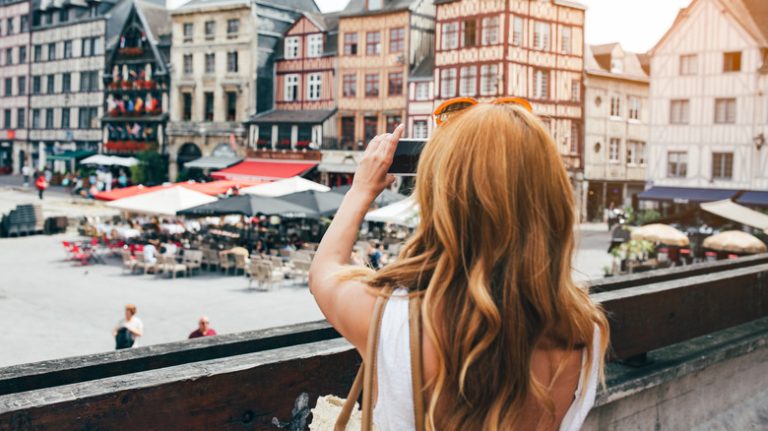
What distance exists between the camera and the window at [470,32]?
3988cm

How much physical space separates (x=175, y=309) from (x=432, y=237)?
15146 millimetres

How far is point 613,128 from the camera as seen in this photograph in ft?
138

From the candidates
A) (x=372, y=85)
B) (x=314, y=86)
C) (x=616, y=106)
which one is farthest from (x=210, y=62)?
(x=616, y=106)

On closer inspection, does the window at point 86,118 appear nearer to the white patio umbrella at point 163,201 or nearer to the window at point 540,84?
the window at point 540,84

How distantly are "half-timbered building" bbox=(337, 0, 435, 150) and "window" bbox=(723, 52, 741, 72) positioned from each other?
48.1 feet

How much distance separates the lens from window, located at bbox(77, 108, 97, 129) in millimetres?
56209

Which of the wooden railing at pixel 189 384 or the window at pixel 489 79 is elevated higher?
the window at pixel 489 79

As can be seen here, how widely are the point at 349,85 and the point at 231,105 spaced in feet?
27.2

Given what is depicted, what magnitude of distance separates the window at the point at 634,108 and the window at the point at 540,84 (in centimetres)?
595

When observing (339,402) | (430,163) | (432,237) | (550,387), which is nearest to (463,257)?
(432,237)

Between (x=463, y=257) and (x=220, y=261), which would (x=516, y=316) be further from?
(x=220, y=261)

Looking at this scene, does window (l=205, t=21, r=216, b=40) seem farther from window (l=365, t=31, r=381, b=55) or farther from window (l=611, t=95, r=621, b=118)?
window (l=611, t=95, r=621, b=118)

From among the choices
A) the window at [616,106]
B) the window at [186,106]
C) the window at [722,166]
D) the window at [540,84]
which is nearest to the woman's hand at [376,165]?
the window at [722,166]

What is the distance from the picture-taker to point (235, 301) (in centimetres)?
1738
